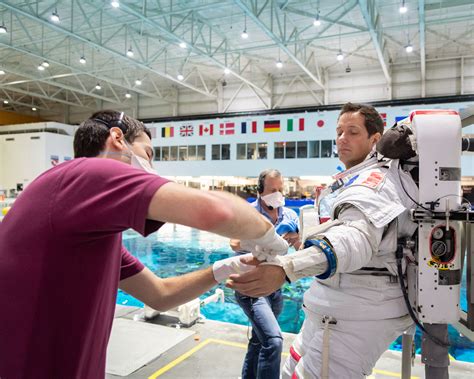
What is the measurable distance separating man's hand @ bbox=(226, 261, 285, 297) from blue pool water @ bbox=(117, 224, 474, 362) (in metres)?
5.09

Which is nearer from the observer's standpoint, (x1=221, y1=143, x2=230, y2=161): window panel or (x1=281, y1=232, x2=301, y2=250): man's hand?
(x1=281, y1=232, x2=301, y2=250): man's hand

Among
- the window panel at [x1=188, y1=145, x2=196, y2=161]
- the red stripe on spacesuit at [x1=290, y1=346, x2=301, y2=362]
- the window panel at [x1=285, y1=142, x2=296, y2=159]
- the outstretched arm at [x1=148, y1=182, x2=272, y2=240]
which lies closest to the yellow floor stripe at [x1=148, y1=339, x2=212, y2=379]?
the red stripe on spacesuit at [x1=290, y1=346, x2=301, y2=362]

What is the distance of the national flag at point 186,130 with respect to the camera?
24172 mm

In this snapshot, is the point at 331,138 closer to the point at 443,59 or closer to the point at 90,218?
the point at 443,59

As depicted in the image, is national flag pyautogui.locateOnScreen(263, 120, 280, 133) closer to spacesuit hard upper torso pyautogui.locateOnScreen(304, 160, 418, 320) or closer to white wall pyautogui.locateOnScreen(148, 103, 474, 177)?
white wall pyautogui.locateOnScreen(148, 103, 474, 177)

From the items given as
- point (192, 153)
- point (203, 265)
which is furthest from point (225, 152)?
point (203, 265)

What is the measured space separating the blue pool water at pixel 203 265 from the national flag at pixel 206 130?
21.4 feet

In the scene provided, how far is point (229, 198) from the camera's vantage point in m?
1.10

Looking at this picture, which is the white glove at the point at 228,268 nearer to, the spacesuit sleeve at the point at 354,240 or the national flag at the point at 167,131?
the spacesuit sleeve at the point at 354,240

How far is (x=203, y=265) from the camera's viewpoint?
11.2 meters

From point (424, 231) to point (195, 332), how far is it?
3340mm

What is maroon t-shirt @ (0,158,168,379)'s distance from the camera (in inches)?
41.4

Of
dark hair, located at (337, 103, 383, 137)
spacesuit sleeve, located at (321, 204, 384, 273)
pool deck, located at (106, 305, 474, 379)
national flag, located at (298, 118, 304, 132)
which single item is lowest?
pool deck, located at (106, 305, 474, 379)

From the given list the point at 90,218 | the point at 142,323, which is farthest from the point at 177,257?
the point at 90,218
